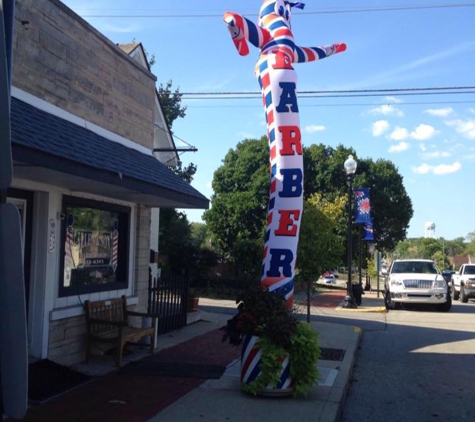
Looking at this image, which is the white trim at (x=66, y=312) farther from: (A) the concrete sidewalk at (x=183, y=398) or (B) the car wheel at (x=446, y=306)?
(B) the car wheel at (x=446, y=306)

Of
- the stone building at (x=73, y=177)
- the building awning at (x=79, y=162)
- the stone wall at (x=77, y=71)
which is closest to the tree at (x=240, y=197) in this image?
the stone wall at (x=77, y=71)

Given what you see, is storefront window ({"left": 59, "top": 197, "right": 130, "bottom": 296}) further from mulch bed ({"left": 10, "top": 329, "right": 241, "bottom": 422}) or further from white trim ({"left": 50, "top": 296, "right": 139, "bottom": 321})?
mulch bed ({"left": 10, "top": 329, "right": 241, "bottom": 422})

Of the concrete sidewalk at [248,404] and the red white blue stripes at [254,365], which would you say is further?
the red white blue stripes at [254,365]

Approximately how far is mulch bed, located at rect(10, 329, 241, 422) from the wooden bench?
0.45m

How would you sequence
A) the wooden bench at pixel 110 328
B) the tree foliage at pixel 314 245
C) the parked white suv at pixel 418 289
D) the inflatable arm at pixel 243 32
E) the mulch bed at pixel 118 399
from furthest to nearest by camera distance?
the parked white suv at pixel 418 289 → the tree foliage at pixel 314 245 → the inflatable arm at pixel 243 32 → the wooden bench at pixel 110 328 → the mulch bed at pixel 118 399

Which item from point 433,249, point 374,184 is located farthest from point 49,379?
point 433,249

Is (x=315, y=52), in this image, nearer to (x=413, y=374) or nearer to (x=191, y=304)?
(x=413, y=374)

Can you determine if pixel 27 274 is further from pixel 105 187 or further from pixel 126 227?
pixel 126 227

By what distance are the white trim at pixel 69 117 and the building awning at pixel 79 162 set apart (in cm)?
12

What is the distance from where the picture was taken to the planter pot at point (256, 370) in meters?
6.34

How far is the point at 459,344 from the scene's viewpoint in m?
11.7

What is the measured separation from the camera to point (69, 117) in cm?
788

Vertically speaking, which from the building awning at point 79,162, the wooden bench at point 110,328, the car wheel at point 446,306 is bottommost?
the car wheel at point 446,306

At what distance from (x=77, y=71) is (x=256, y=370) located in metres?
4.93
